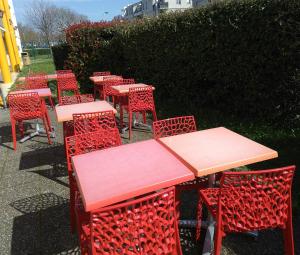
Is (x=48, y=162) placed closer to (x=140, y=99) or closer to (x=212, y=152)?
(x=140, y=99)

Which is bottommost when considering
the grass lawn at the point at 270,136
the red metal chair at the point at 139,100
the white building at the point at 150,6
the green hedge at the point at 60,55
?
the grass lawn at the point at 270,136

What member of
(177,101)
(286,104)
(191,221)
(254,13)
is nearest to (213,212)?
(191,221)

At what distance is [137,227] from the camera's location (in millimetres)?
1955

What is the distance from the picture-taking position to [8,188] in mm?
4473

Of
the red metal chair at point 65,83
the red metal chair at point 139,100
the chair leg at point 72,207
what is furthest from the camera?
the red metal chair at point 65,83

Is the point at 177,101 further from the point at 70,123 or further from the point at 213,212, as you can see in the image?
the point at 213,212

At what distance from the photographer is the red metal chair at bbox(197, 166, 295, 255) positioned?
2.14m

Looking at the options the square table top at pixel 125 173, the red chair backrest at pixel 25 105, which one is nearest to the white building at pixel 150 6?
A: the red chair backrest at pixel 25 105

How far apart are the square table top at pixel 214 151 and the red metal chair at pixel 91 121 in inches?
45.6

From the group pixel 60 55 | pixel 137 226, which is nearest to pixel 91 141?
pixel 137 226

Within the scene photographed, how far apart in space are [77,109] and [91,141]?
60.2 inches

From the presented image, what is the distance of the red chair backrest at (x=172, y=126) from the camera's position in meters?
3.51

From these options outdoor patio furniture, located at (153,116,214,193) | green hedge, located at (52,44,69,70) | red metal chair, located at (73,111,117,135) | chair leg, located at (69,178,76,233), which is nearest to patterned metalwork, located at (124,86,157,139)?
red metal chair, located at (73,111,117,135)

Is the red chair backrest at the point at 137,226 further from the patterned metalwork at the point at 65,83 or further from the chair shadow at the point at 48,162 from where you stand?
the patterned metalwork at the point at 65,83
